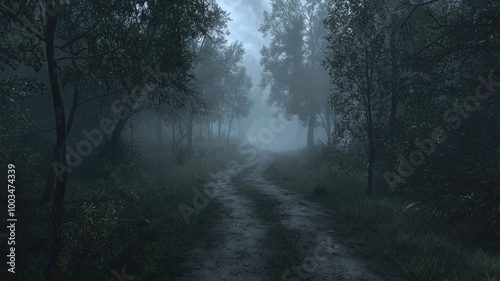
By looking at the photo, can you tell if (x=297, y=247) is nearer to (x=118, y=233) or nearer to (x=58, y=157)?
(x=118, y=233)

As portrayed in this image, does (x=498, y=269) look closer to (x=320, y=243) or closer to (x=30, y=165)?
(x=320, y=243)

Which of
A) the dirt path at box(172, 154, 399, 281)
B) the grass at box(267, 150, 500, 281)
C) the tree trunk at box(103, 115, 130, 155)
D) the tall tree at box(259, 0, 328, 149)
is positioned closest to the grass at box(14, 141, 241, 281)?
the dirt path at box(172, 154, 399, 281)

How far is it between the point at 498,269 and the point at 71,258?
1002cm

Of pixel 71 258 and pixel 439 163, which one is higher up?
pixel 439 163

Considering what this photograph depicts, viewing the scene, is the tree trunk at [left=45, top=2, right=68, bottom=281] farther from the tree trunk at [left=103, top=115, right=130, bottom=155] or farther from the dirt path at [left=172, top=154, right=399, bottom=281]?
the tree trunk at [left=103, top=115, right=130, bottom=155]

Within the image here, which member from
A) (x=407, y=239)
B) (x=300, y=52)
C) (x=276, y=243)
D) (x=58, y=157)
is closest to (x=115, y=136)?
(x=58, y=157)

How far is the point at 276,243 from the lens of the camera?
8656 mm

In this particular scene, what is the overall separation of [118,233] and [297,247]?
16.6ft

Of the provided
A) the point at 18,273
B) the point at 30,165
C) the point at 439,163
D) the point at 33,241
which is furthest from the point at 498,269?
the point at 30,165

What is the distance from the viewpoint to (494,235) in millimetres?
9258

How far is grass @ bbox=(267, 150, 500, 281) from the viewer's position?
691 centimetres

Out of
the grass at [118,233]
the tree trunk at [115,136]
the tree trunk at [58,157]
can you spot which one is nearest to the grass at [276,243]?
the grass at [118,233]

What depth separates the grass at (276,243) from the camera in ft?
23.9

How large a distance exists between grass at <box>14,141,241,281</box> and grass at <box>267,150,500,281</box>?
4812mm
